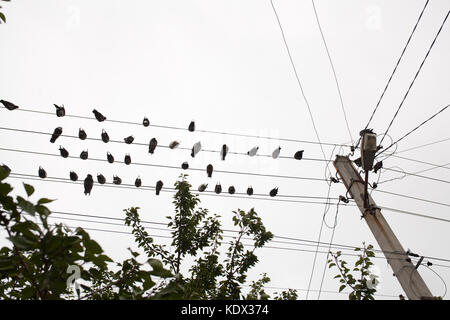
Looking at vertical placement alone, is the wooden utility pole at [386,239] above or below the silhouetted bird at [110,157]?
below

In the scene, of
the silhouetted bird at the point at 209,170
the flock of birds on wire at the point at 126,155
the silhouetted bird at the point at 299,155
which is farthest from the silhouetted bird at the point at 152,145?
the silhouetted bird at the point at 299,155

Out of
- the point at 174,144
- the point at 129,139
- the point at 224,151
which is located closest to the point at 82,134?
the point at 129,139

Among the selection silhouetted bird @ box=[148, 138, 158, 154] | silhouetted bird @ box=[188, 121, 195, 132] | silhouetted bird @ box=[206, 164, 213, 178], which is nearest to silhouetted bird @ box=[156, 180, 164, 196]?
silhouetted bird @ box=[148, 138, 158, 154]

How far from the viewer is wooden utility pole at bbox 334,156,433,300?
4332mm

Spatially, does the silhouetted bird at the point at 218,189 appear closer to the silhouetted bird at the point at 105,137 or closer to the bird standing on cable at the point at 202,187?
the bird standing on cable at the point at 202,187

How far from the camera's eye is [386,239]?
4.80m

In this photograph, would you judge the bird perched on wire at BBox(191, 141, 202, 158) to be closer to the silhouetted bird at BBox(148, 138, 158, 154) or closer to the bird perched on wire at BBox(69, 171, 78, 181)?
the silhouetted bird at BBox(148, 138, 158, 154)

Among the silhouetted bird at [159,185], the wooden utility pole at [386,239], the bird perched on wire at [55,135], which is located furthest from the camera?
the silhouetted bird at [159,185]

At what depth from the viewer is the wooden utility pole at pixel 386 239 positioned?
4.33 m

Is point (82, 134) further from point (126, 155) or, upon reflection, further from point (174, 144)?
point (174, 144)

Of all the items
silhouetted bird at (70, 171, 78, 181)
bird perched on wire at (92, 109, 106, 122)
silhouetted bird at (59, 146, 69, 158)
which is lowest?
silhouetted bird at (70, 171, 78, 181)
